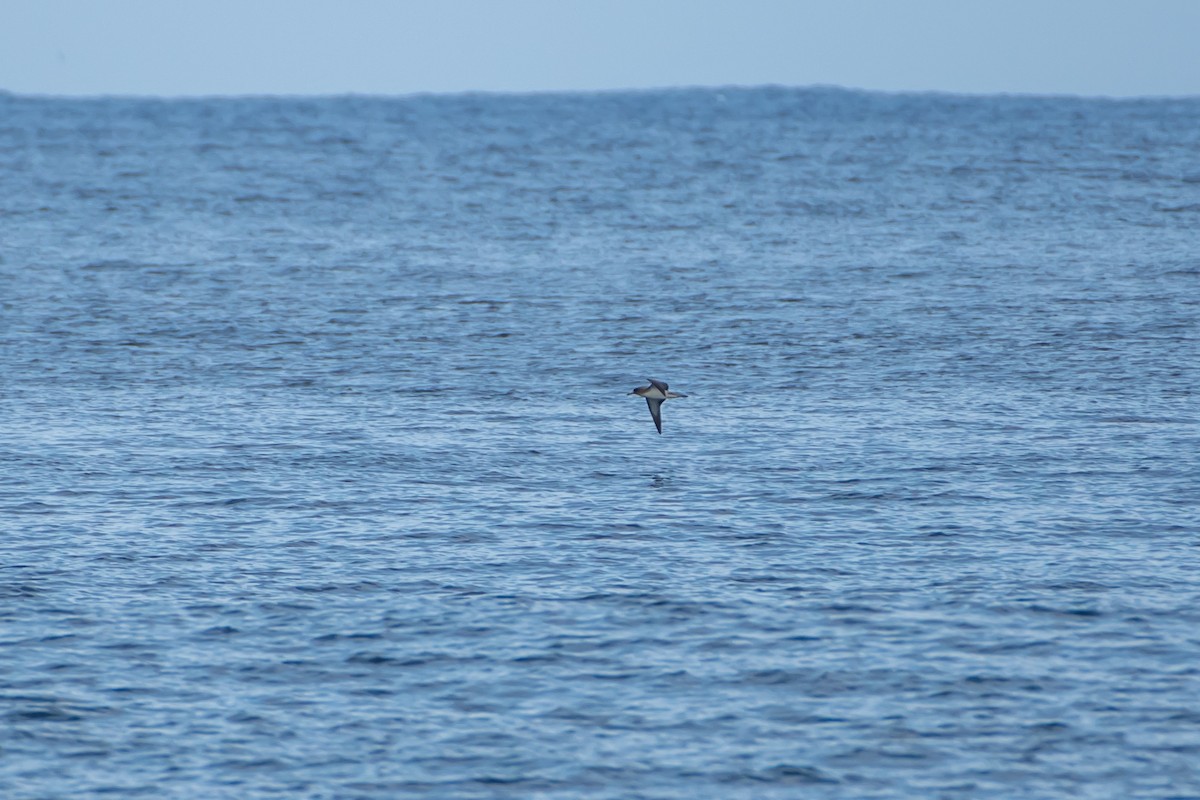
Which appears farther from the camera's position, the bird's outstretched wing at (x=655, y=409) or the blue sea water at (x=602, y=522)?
the bird's outstretched wing at (x=655, y=409)

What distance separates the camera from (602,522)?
31.7 metres

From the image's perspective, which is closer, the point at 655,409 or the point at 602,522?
the point at 602,522

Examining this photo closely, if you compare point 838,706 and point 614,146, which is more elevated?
point 614,146

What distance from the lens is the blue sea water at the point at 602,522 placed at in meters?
22.3

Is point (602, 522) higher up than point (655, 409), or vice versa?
point (655, 409)

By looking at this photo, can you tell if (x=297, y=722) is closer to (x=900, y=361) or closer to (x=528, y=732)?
(x=528, y=732)

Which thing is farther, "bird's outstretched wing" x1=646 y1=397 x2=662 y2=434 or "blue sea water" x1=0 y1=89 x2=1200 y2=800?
"bird's outstretched wing" x1=646 y1=397 x2=662 y2=434

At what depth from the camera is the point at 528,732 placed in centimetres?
2264

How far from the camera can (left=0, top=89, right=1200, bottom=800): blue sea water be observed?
22.3 m

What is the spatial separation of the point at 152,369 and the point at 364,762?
2779 centimetres

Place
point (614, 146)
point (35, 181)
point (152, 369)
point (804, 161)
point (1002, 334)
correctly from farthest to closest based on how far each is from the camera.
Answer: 1. point (614, 146)
2. point (804, 161)
3. point (35, 181)
4. point (1002, 334)
5. point (152, 369)

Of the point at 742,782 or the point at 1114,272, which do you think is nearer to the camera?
the point at 742,782

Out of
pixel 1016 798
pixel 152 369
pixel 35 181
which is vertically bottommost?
pixel 1016 798

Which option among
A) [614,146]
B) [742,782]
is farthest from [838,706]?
[614,146]
